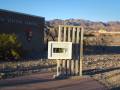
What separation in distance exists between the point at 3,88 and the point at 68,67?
264 inches

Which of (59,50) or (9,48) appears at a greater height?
(9,48)

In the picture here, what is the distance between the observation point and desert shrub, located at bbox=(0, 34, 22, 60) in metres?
35.9

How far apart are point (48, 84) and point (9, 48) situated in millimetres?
18173

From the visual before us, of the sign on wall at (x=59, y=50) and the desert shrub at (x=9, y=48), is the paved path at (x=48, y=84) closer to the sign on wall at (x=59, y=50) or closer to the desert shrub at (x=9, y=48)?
the sign on wall at (x=59, y=50)

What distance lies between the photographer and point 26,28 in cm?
4559

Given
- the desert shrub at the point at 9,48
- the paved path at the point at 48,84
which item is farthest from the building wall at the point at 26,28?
the paved path at the point at 48,84

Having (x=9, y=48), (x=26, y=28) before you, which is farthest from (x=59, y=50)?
(x=26, y=28)

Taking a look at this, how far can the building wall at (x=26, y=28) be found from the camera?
41.5 meters

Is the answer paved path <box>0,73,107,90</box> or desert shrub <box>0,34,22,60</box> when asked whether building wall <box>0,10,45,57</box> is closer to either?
desert shrub <box>0,34,22,60</box>

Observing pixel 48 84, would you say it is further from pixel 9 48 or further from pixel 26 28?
pixel 26 28

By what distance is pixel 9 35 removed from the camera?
130ft

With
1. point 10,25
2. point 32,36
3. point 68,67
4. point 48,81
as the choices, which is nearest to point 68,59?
point 68,67

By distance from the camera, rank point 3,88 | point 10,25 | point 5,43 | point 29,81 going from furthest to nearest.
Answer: point 10,25, point 5,43, point 29,81, point 3,88

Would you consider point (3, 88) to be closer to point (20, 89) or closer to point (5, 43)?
point (20, 89)
